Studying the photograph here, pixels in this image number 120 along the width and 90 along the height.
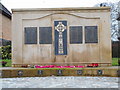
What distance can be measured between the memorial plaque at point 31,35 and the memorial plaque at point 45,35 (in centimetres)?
33

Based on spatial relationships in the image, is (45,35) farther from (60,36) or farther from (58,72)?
(58,72)

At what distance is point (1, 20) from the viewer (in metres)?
30.9

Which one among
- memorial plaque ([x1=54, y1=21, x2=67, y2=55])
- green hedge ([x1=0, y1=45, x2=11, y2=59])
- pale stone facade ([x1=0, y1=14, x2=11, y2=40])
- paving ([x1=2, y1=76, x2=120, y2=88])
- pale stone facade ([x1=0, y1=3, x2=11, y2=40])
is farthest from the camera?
pale stone facade ([x1=0, y1=14, x2=11, y2=40])

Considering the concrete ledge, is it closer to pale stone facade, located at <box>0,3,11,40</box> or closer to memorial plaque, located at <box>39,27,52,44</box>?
memorial plaque, located at <box>39,27,52,44</box>

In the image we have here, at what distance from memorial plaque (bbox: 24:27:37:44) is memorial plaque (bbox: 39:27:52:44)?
1.07ft

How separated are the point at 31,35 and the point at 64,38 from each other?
1.90 metres

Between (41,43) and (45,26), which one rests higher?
(45,26)

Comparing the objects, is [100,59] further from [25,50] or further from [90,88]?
[90,88]

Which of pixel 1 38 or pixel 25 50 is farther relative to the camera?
pixel 1 38

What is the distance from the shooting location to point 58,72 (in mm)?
12211

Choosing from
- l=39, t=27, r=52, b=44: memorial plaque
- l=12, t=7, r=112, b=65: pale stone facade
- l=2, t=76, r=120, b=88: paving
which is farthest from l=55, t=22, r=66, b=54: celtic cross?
l=2, t=76, r=120, b=88: paving

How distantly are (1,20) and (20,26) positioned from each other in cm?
1675

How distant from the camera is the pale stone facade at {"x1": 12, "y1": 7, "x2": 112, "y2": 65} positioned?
48.1 ft

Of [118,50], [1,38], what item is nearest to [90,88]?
[118,50]
